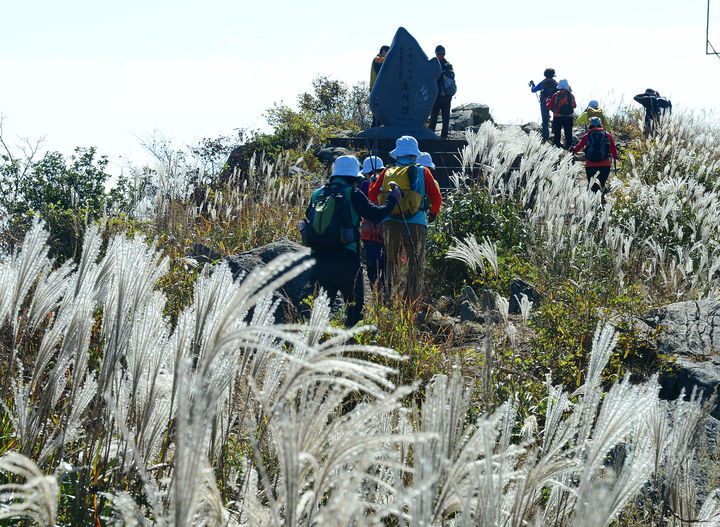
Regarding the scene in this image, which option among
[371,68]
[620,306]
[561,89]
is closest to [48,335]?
[620,306]

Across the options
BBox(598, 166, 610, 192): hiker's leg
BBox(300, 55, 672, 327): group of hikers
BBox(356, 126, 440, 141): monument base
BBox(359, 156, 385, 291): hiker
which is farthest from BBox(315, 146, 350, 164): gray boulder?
BBox(359, 156, 385, 291): hiker

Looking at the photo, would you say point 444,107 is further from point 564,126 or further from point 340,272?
point 340,272

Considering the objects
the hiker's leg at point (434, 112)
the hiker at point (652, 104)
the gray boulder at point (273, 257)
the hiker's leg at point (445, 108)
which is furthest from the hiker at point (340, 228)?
the hiker at point (652, 104)

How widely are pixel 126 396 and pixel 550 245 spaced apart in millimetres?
5258

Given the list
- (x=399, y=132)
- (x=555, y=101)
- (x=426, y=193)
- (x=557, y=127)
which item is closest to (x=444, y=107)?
(x=399, y=132)

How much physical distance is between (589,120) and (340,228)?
8314mm

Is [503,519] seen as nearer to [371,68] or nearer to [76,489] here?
[76,489]

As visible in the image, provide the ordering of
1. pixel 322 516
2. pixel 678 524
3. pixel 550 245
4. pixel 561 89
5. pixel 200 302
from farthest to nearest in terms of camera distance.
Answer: pixel 561 89 < pixel 550 245 < pixel 678 524 < pixel 200 302 < pixel 322 516

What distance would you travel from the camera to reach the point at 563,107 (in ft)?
55.0

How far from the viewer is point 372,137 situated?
14.4 m

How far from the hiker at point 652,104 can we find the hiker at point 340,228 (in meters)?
16.8

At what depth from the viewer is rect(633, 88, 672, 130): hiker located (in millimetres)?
20047

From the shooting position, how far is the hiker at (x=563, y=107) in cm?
1667

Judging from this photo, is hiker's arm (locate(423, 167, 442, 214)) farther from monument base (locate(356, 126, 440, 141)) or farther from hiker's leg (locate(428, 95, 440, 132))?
hiker's leg (locate(428, 95, 440, 132))
